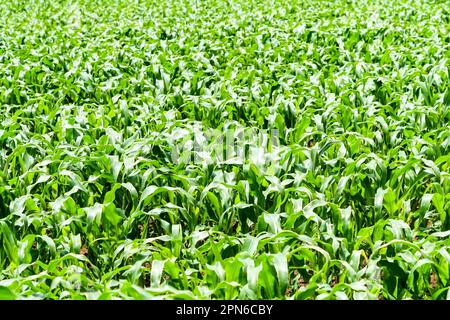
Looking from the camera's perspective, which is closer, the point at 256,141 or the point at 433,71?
the point at 256,141

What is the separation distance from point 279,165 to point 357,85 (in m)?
2.89

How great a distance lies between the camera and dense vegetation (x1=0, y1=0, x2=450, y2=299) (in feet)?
13.4

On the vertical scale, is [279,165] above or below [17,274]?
above

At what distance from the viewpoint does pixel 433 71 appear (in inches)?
322

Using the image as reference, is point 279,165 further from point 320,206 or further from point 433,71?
point 433,71

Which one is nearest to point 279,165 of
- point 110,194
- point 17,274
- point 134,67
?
point 110,194

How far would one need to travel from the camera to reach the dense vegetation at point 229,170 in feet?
13.4

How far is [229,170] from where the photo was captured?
5578 millimetres

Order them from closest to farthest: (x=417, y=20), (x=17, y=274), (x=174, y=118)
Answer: (x=17, y=274)
(x=174, y=118)
(x=417, y=20)
